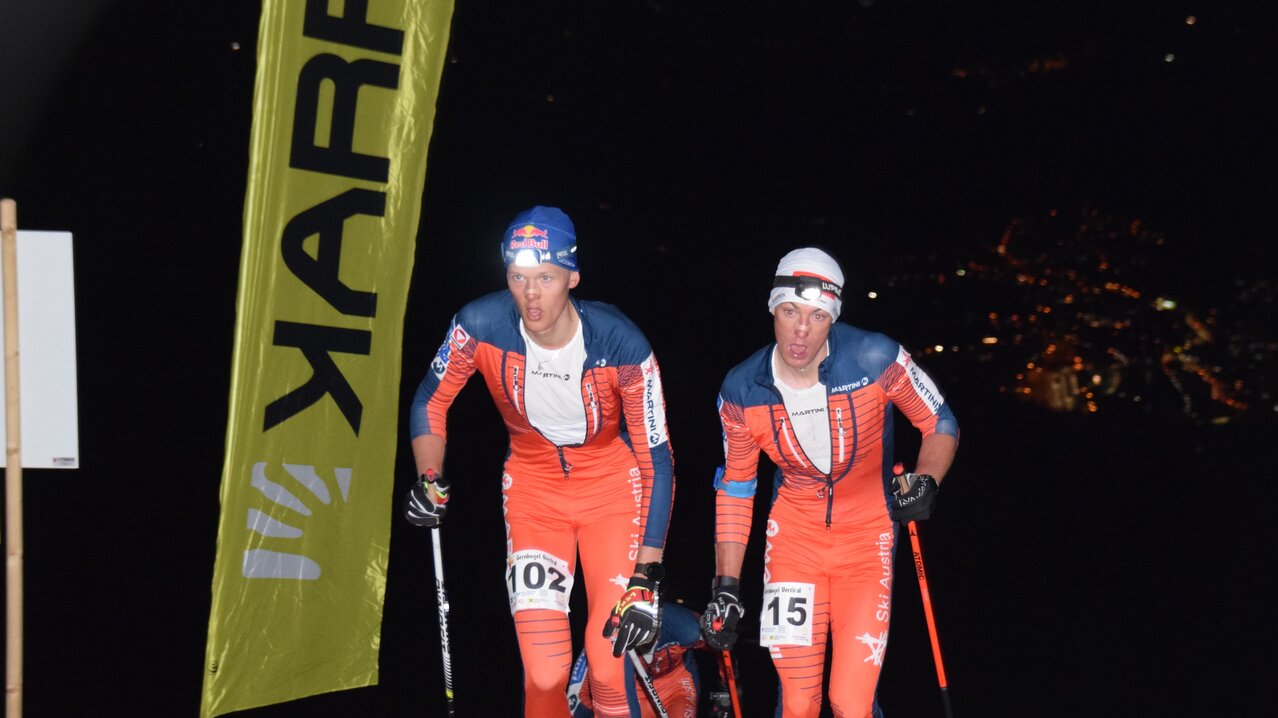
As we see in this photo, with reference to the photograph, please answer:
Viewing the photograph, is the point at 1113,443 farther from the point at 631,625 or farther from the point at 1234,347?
the point at 631,625

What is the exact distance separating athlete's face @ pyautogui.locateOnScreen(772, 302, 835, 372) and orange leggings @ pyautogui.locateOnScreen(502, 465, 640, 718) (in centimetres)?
81

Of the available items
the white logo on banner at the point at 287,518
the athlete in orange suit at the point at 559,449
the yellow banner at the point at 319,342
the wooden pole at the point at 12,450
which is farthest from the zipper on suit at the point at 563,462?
the wooden pole at the point at 12,450

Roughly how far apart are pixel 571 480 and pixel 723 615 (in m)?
0.76

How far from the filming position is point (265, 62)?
5344 millimetres

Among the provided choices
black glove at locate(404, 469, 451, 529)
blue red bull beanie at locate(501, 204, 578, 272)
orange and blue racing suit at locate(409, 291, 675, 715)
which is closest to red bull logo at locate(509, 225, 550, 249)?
blue red bull beanie at locate(501, 204, 578, 272)

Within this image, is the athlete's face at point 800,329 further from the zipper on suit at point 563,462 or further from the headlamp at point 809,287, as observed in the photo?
the zipper on suit at point 563,462

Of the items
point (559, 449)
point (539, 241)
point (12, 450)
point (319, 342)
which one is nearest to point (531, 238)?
point (539, 241)

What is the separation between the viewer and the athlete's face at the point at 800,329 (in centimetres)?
484

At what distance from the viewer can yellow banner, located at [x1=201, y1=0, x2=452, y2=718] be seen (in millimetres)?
5367

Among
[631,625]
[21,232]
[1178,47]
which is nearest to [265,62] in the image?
[21,232]

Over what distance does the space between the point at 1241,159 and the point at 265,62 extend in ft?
18.3

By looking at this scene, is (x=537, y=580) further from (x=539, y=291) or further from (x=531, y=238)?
(x=531, y=238)

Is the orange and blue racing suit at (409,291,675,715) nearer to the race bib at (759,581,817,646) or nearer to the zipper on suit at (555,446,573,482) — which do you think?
the zipper on suit at (555,446,573,482)

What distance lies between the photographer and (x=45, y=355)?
468 centimetres
